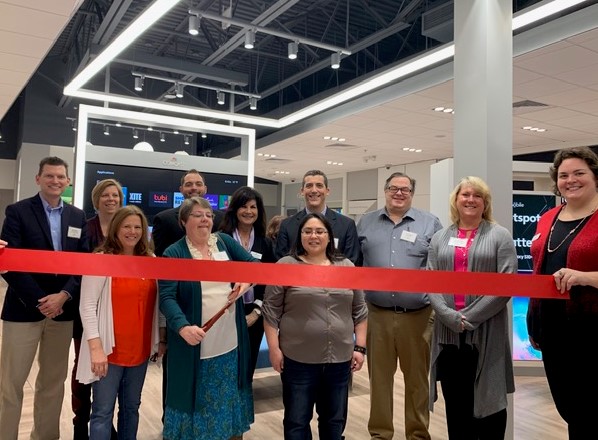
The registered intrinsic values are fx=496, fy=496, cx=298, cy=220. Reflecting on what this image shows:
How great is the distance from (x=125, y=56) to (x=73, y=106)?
17.2ft

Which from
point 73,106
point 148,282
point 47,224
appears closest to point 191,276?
point 148,282

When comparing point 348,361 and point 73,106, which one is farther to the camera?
point 73,106

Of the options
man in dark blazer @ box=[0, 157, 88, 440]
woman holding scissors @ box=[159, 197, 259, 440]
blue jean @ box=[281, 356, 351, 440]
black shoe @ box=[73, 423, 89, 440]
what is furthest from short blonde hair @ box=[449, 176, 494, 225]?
black shoe @ box=[73, 423, 89, 440]

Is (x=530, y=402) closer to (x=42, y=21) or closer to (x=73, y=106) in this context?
(x=42, y=21)

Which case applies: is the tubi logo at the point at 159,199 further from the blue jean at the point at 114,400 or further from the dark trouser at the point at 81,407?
the blue jean at the point at 114,400

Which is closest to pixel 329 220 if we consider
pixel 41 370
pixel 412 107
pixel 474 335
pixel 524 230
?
pixel 474 335

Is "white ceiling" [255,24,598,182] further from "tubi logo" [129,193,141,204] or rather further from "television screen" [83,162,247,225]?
"tubi logo" [129,193,141,204]

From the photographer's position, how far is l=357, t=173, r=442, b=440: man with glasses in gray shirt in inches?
114

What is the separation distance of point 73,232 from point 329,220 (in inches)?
57.7

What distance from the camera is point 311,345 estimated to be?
7.45 ft

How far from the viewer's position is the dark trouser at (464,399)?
2.35 m

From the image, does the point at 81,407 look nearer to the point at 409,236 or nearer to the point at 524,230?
the point at 409,236

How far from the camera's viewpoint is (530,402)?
13.5ft

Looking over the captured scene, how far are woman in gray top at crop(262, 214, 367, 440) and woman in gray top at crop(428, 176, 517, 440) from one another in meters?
0.47
